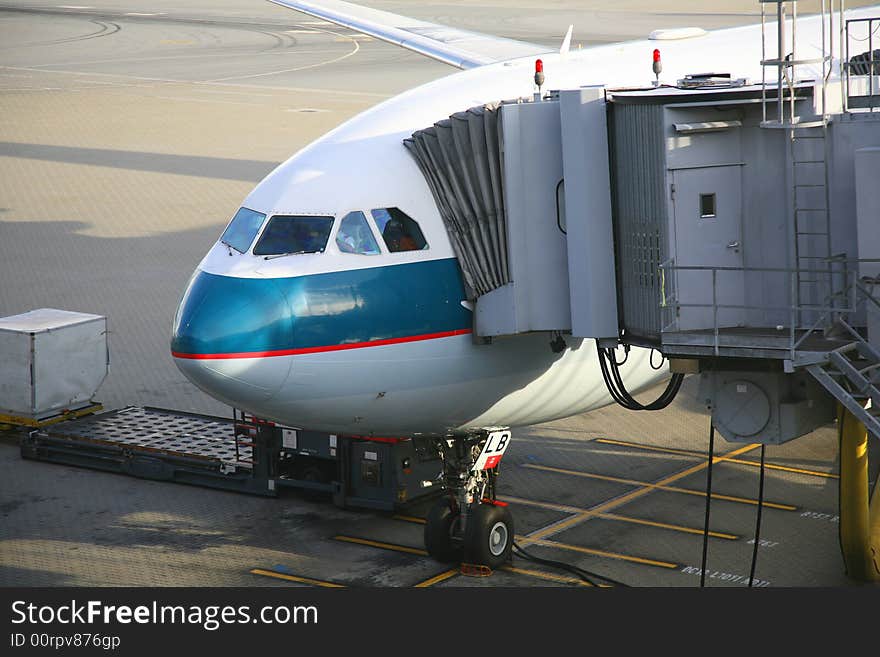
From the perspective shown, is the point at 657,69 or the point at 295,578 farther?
the point at 295,578

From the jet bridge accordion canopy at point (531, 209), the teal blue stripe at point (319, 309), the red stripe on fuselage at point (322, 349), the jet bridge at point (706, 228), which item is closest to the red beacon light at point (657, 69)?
the jet bridge at point (706, 228)

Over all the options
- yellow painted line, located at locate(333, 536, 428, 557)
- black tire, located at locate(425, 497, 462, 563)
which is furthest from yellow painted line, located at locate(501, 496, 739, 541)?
black tire, located at locate(425, 497, 462, 563)

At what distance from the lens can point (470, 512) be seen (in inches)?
744

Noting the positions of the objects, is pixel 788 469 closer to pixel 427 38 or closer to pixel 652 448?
pixel 652 448

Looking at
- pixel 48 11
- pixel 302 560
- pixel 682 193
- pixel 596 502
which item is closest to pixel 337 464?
pixel 302 560

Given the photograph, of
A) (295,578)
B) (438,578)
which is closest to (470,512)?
(438,578)

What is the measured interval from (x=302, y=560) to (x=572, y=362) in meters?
5.10

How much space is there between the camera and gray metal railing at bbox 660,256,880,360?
1361cm

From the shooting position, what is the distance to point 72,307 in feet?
110

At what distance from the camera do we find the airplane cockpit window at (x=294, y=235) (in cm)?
1594

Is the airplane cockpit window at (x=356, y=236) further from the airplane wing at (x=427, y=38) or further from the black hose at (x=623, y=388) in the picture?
the airplane wing at (x=427, y=38)

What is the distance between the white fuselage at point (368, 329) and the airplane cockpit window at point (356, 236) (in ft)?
0.25

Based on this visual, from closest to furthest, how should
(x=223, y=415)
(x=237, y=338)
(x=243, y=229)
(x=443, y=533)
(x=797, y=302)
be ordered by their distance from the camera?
(x=797, y=302) < (x=237, y=338) < (x=243, y=229) < (x=443, y=533) < (x=223, y=415)

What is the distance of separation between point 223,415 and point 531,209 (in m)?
12.9
